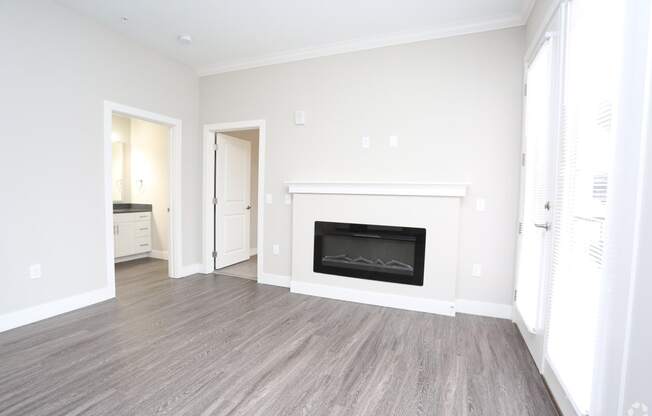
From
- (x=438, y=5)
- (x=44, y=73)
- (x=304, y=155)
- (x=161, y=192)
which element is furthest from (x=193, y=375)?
(x=161, y=192)

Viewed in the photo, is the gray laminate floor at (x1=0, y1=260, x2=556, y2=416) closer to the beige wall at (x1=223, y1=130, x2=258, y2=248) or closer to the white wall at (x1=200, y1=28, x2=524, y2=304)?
the white wall at (x1=200, y1=28, x2=524, y2=304)

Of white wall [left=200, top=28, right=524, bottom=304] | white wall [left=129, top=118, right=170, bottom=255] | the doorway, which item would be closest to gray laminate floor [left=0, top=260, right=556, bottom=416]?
white wall [left=200, top=28, right=524, bottom=304]

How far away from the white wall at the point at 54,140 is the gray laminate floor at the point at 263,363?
465 millimetres

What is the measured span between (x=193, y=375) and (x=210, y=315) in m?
0.99

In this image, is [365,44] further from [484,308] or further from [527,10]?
[484,308]

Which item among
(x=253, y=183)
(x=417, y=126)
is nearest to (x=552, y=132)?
(x=417, y=126)

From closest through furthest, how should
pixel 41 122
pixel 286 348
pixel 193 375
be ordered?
1. pixel 193 375
2. pixel 286 348
3. pixel 41 122

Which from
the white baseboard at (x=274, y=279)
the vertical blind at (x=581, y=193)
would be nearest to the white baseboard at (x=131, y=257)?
the white baseboard at (x=274, y=279)

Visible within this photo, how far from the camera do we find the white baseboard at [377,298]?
10.0 ft

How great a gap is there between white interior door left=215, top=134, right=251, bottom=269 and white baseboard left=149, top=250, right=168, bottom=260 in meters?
1.33

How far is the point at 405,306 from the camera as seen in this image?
10.4ft

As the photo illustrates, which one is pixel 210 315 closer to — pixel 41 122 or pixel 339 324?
pixel 339 324

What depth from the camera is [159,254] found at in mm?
5266

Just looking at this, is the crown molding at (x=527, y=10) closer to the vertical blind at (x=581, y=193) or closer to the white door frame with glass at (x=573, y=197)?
the white door frame with glass at (x=573, y=197)
